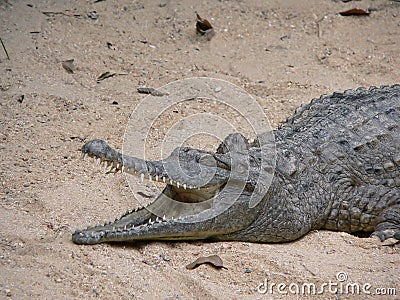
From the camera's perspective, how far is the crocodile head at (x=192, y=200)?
3721 millimetres

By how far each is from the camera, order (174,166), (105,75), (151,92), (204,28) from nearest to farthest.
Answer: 1. (174,166)
2. (151,92)
3. (105,75)
4. (204,28)

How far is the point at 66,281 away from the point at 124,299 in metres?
0.36

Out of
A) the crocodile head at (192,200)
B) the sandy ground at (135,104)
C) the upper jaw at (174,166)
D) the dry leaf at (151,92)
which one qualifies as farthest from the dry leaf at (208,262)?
the dry leaf at (151,92)

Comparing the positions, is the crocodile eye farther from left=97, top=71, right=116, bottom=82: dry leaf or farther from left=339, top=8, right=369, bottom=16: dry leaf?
left=339, top=8, right=369, bottom=16: dry leaf

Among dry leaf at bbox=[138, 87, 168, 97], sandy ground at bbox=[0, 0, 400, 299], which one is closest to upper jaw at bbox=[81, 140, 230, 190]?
sandy ground at bbox=[0, 0, 400, 299]

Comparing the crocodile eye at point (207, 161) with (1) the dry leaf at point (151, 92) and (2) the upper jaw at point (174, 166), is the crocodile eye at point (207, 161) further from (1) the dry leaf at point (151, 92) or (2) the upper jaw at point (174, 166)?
(1) the dry leaf at point (151, 92)

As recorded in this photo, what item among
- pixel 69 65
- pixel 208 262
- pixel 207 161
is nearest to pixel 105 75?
pixel 69 65

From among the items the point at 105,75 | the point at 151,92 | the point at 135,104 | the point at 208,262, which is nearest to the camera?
the point at 208,262

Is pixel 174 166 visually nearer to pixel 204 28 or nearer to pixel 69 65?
pixel 69 65

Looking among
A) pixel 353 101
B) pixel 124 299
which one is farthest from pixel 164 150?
pixel 124 299

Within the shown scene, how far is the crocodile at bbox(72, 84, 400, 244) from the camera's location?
12.4ft

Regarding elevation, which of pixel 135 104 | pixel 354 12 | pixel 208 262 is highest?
pixel 354 12

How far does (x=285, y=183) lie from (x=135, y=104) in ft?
7.12

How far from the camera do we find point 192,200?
3965mm
